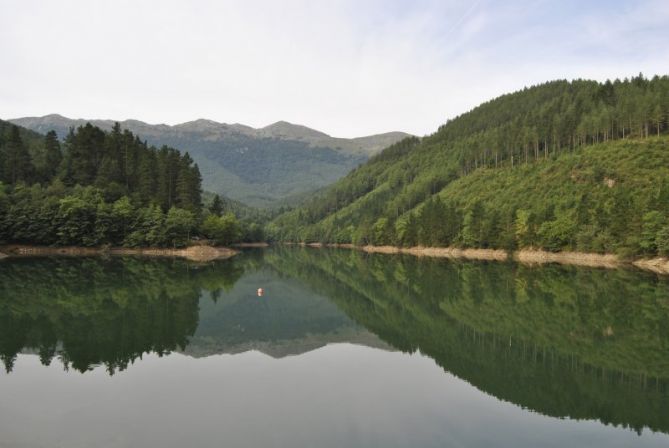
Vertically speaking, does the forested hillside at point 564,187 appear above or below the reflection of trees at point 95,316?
above

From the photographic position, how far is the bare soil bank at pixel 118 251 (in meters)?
98.2

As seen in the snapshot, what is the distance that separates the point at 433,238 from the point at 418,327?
103m

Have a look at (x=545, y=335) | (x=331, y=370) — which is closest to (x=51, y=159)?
(x=331, y=370)

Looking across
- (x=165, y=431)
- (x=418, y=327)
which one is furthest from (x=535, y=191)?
(x=165, y=431)

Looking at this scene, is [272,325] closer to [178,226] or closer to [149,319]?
[149,319]

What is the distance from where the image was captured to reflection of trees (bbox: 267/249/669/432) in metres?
18.2

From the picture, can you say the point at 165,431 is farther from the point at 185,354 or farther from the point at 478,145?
the point at 478,145

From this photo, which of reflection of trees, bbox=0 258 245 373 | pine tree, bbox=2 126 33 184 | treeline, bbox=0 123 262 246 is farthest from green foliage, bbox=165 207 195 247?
reflection of trees, bbox=0 258 245 373

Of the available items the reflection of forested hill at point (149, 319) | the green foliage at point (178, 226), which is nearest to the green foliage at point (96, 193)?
the green foliage at point (178, 226)

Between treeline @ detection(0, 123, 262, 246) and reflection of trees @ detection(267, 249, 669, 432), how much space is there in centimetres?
6296

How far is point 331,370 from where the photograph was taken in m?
22.7

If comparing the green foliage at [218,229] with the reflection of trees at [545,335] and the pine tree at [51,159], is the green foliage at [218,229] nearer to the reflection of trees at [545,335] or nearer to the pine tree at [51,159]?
the pine tree at [51,159]

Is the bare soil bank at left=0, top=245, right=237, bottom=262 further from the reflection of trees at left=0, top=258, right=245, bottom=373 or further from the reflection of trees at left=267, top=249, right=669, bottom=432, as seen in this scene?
the reflection of trees at left=267, top=249, right=669, bottom=432

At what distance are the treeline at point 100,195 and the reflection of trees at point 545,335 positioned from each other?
207ft
